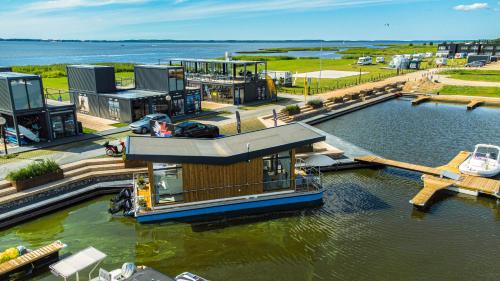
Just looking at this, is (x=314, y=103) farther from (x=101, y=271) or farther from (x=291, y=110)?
(x=101, y=271)

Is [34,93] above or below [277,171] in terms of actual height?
above

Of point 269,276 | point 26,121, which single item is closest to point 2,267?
point 269,276

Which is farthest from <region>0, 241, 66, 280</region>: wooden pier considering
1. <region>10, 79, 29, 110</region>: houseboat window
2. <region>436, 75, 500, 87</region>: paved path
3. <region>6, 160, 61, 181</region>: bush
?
<region>436, 75, 500, 87</region>: paved path

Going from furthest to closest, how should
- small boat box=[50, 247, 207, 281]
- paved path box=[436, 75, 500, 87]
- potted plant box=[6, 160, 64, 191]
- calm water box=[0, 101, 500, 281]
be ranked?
1. paved path box=[436, 75, 500, 87]
2. potted plant box=[6, 160, 64, 191]
3. calm water box=[0, 101, 500, 281]
4. small boat box=[50, 247, 207, 281]

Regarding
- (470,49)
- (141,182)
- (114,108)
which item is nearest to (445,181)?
(141,182)

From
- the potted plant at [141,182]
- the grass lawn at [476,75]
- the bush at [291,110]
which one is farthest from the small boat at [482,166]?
the grass lawn at [476,75]

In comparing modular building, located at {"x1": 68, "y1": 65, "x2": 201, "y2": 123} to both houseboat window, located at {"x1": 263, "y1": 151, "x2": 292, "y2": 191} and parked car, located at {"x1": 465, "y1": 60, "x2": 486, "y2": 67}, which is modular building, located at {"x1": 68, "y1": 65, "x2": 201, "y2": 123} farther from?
parked car, located at {"x1": 465, "y1": 60, "x2": 486, "y2": 67}
